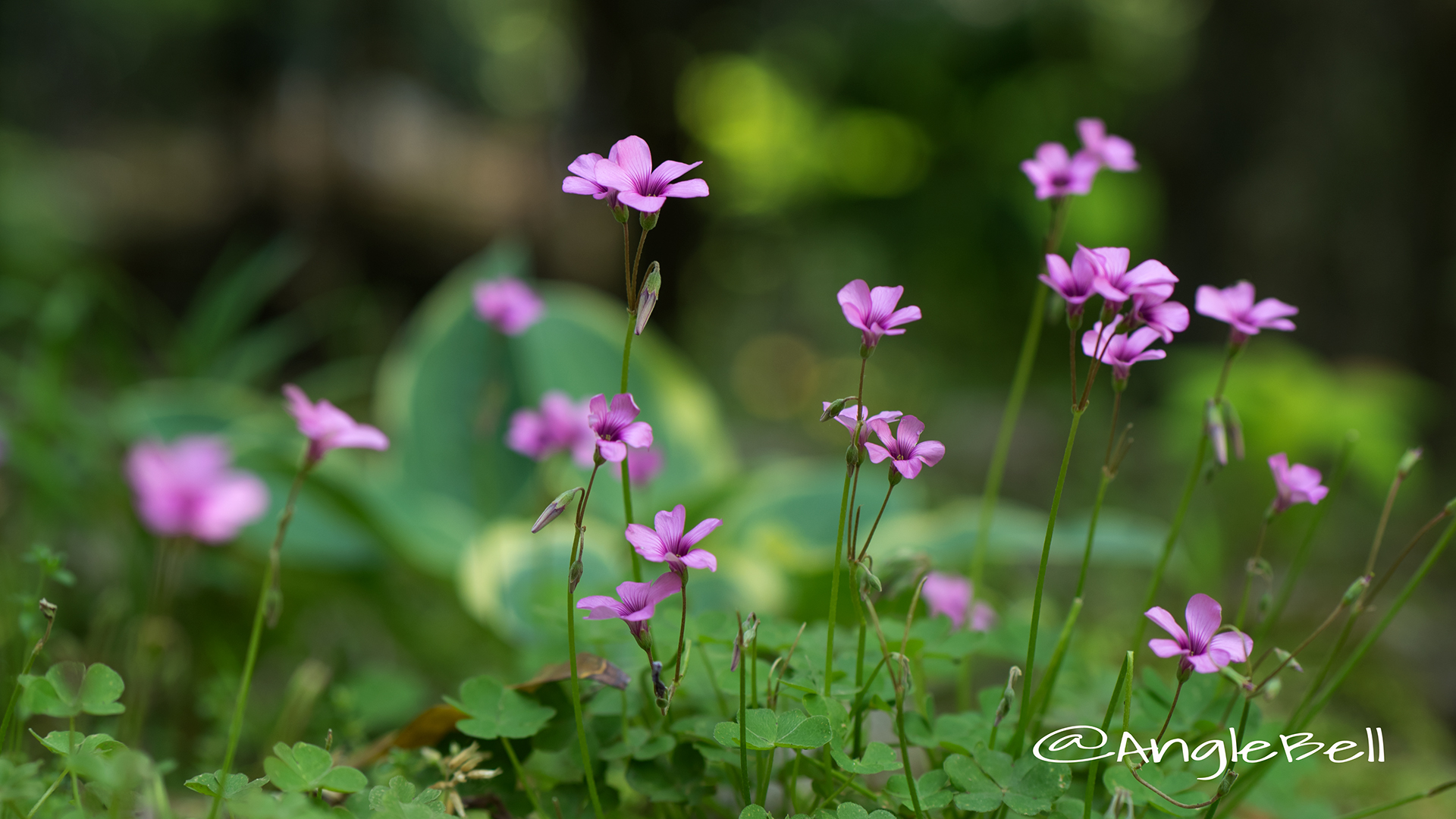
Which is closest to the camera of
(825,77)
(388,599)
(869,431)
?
(869,431)

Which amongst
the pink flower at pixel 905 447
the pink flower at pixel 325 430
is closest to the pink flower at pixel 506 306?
the pink flower at pixel 325 430

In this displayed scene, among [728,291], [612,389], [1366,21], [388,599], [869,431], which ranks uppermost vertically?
[1366,21]

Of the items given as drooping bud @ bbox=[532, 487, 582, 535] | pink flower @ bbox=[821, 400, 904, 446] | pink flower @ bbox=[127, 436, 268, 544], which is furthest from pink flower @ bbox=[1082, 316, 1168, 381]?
pink flower @ bbox=[127, 436, 268, 544]

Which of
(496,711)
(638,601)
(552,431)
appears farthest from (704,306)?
(638,601)

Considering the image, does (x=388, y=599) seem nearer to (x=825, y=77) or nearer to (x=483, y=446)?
(x=483, y=446)

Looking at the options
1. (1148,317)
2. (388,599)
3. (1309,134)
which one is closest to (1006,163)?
(1309,134)

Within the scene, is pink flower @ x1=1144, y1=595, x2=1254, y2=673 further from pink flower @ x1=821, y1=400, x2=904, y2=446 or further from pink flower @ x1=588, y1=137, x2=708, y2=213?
pink flower @ x1=588, y1=137, x2=708, y2=213

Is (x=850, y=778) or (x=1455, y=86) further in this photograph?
(x=1455, y=86)
